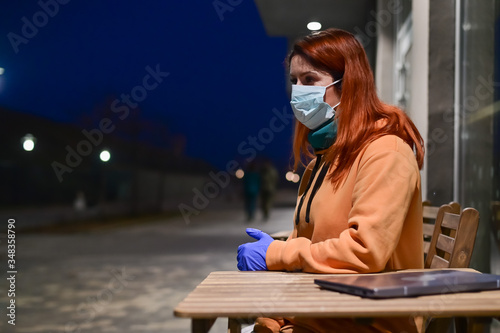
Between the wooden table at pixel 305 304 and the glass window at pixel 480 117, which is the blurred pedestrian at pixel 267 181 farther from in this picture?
the wooden table at pixel 305 304

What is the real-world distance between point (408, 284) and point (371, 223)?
267 millimetres

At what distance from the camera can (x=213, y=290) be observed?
4.60 ft

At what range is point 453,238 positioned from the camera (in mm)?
2029

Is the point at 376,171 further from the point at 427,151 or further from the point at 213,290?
the point at 427,151

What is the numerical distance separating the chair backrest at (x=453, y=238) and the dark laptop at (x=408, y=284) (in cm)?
42

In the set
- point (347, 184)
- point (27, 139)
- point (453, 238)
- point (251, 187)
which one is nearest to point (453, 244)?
point (453, 238)

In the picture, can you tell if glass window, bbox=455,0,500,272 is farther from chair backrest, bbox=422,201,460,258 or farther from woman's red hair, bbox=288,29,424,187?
woman's red hair, bbox=288,29,424,187

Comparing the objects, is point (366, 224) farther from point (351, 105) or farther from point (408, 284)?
point (351, 105)

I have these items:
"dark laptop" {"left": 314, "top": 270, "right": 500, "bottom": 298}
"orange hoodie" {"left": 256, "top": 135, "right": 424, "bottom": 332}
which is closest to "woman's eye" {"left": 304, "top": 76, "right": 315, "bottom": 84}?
"orange hoodie" {"left": 256, "top": 135, "right": 424, "bottom": 332}

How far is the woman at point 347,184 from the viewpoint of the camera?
1.56 metres

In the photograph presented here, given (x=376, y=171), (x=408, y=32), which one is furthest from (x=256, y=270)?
(x=408, y=32)

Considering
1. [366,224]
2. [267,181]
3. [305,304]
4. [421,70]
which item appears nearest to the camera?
[305,304]

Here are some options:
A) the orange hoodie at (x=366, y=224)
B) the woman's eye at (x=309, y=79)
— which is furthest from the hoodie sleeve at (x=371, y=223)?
the woman's eye at (x=309, y=79)

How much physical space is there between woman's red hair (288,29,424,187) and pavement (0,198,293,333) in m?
3.03
